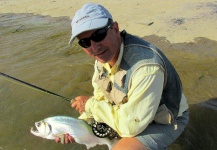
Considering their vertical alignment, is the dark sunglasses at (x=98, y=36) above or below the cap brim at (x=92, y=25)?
below

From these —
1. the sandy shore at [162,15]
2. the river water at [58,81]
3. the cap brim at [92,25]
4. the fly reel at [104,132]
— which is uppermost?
the cap brim at [92,25]

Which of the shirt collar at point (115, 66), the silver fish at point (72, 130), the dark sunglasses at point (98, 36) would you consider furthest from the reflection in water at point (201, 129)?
the dark sunglasses at point (98, 36)

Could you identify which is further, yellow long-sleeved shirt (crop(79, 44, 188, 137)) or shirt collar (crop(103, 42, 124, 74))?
shirt collar (crop(103, 42, 124, 74))

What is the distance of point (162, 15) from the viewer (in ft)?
26.1

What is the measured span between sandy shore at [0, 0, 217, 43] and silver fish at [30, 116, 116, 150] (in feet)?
12.9

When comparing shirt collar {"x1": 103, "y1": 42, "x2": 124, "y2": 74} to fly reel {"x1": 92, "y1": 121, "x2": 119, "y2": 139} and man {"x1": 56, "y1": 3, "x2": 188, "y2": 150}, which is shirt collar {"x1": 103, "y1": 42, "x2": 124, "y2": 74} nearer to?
man {"x1": 56, "y1": 3, "x2": 188, "y2": 150}

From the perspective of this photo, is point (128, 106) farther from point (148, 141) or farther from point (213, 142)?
point (213, 142)

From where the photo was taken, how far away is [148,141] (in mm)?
2559

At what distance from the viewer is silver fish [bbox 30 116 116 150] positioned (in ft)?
9.78

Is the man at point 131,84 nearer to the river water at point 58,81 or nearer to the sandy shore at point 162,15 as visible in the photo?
the river water at point 58,81

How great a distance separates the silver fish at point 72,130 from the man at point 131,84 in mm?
252

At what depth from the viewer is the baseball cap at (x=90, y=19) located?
2.26 m

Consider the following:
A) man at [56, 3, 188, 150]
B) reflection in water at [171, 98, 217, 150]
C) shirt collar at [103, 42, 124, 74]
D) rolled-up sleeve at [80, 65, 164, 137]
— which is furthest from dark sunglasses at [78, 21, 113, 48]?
reflection in water at [171, 98, 217, 150]

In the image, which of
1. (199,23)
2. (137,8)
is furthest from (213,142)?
(137,8)
